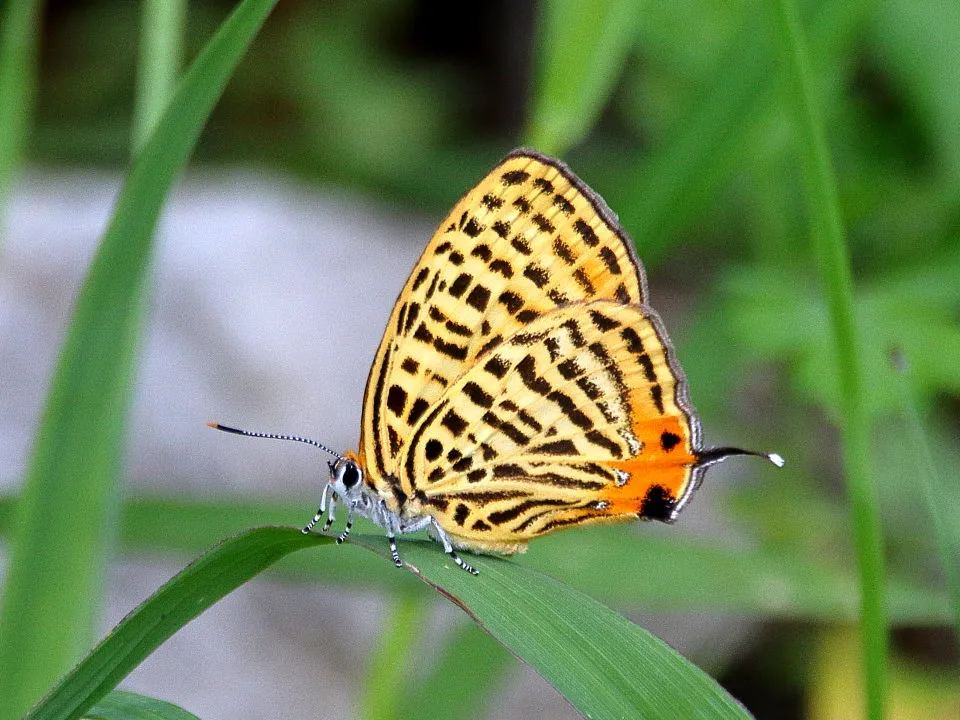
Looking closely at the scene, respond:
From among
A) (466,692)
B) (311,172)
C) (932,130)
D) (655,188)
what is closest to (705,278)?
(932,130)

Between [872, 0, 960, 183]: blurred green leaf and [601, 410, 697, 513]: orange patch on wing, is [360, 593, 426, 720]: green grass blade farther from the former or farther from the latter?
[872, 0, 960, 183]: blurred green leaf

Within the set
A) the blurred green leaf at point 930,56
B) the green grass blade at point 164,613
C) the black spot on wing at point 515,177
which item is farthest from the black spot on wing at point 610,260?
the blurred green leaf at point 930,56

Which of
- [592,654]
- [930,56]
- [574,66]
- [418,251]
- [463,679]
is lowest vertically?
[463,679]

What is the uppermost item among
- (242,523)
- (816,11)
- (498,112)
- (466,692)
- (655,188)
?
(498,112)

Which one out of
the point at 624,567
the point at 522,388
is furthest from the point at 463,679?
the point at 522,388

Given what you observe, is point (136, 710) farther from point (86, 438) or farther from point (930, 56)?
point (930, 56)

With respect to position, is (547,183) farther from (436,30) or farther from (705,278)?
(436,30)
